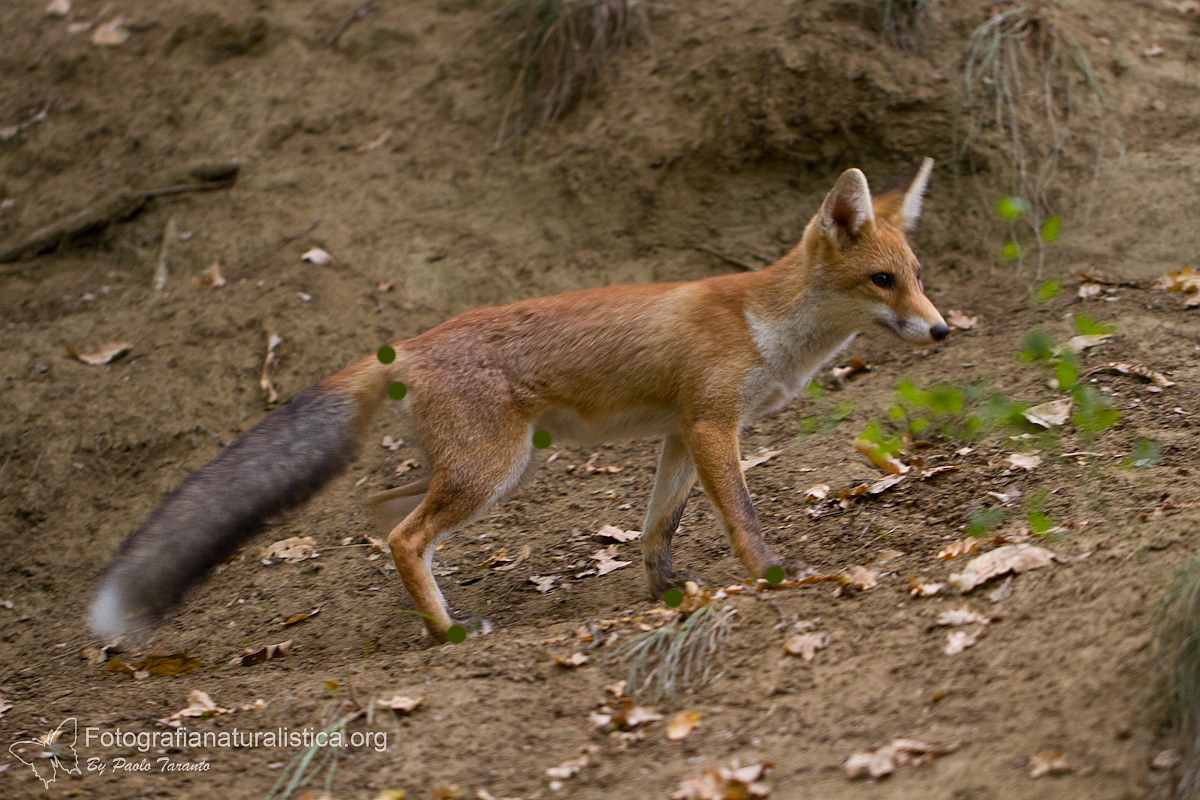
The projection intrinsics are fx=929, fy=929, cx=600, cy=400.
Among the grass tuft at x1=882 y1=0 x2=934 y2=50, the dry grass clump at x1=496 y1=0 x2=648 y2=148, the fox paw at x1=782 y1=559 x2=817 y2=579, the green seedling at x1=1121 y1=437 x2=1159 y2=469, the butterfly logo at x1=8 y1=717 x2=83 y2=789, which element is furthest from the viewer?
the dry grass clump at x1=496 y1=0 x2=648 y2=148

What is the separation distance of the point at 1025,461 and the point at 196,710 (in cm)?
432

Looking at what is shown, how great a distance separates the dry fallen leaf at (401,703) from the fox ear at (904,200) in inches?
134

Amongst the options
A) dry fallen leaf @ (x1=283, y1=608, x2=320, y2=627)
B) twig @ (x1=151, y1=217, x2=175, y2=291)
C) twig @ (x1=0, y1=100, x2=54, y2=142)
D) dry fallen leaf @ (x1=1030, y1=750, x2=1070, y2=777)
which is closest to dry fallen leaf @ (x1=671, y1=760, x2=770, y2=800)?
dry fallen leaf @ (x1=1030, y1=750, x2=1070, y2=777)

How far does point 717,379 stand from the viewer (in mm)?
4699

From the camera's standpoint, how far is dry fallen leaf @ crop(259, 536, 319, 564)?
620 cm

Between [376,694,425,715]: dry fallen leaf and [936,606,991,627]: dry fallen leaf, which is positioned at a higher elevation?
[936,606,991,627]: dry fallen leaf

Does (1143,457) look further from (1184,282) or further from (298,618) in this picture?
(298,618)

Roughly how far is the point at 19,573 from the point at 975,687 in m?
6.36

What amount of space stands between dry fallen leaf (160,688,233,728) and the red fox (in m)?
0.61

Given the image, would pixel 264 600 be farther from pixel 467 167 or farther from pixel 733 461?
pixel 467 167

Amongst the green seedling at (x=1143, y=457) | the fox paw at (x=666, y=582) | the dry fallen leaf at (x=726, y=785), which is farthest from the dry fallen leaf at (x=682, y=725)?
the green seedling at (x=1143, y=457)

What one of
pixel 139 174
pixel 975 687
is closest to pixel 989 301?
pixel 975 687

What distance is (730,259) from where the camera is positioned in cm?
782

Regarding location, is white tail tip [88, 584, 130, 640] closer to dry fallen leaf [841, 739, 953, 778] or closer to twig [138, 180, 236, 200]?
dry fallen leaf [841, 739, 953, 778]
